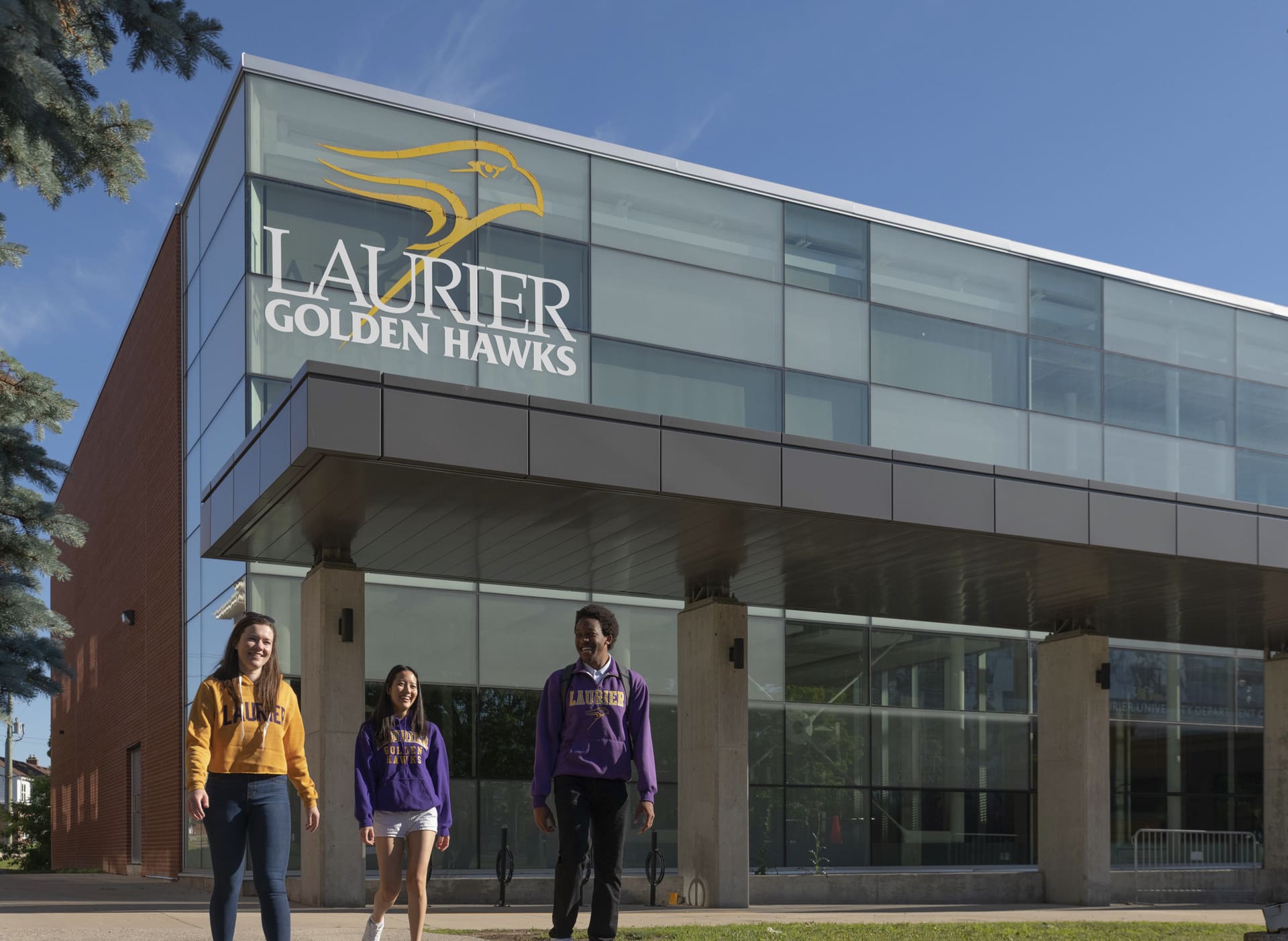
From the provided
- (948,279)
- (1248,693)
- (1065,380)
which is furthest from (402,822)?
(1248,693)

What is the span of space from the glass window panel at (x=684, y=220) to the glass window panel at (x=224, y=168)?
4.92 meters

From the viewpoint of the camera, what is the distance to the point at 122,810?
2795cm

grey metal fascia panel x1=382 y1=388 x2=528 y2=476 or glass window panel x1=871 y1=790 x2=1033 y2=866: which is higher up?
grey metal fascia panel x1=382 y1=388 x2=528 y2=476

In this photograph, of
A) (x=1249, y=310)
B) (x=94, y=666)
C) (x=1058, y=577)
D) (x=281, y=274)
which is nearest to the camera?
(x=1058, y=577)

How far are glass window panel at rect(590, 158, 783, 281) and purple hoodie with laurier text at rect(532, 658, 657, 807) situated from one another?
13.7m

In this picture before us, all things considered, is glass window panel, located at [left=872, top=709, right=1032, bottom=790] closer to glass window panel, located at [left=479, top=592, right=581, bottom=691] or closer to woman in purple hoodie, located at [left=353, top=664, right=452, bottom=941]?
glass window panel, located at [left=479, top=592, right=581, bottom=691]

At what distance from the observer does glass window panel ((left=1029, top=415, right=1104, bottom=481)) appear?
2369 centimetres

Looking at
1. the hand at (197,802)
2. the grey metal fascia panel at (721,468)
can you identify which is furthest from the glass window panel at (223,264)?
the hand at (197,802)

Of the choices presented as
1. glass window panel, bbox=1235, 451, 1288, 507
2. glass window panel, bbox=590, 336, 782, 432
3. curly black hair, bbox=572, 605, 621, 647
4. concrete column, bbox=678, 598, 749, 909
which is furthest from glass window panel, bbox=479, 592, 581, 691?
glass window panel, bbox=1235, 451, 1288, 507

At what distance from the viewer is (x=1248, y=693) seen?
25656mm

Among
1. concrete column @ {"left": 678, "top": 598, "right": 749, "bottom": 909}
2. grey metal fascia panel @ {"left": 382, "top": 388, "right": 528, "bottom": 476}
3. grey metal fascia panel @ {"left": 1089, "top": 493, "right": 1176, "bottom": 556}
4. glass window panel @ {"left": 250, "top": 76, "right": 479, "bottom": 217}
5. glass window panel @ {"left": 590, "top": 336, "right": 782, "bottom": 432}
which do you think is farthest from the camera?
glass window panel @ {"left": 590, "top": 336, "right": 782, "bottom": 432}

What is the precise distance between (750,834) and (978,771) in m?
4.33

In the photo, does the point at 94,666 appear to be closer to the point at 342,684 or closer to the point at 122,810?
the point at 122,810

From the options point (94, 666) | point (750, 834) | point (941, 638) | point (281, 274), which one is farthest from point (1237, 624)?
point (94, 666)
